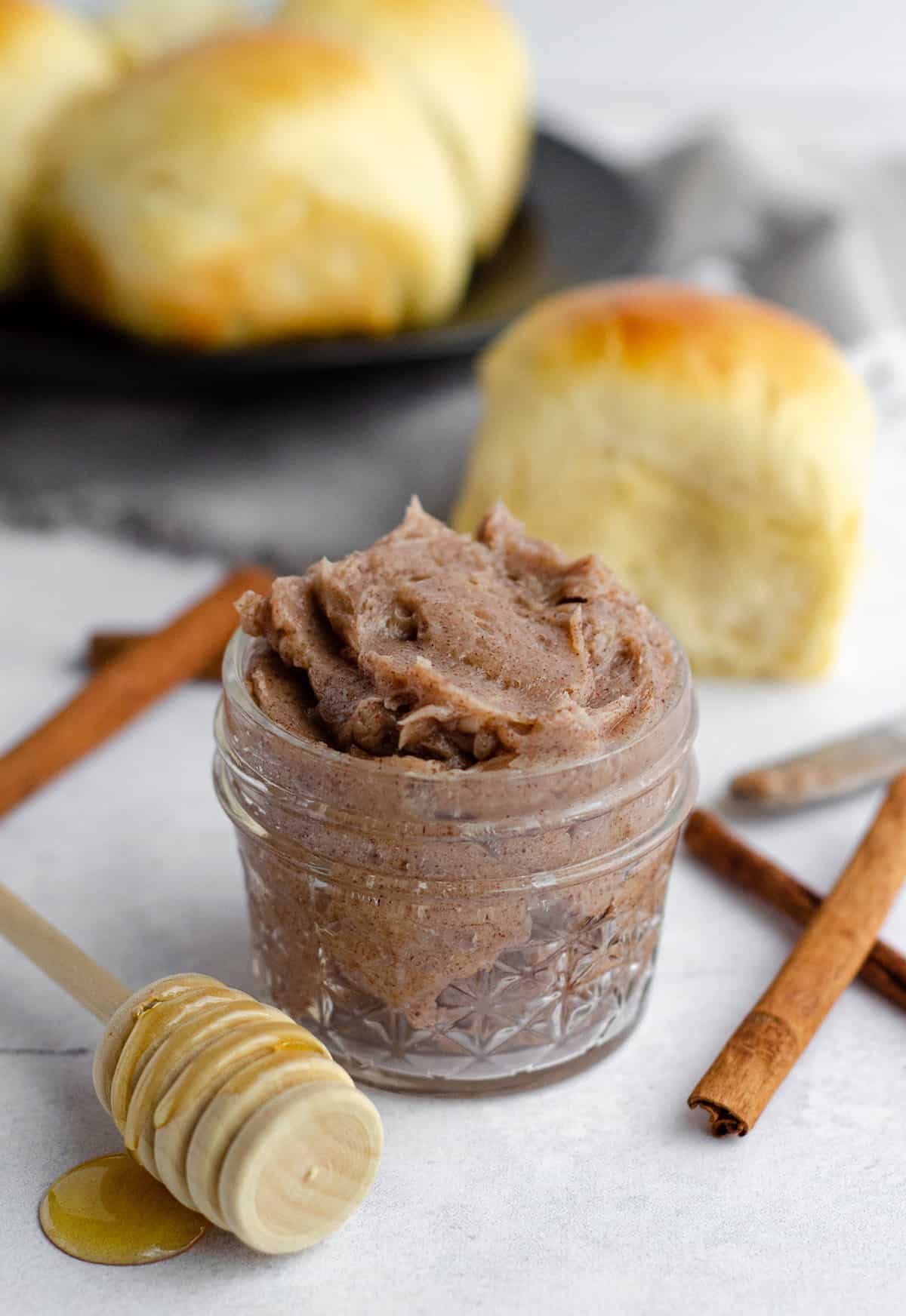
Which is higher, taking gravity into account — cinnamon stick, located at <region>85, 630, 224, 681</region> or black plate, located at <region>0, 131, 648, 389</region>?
black plate, located at <region>0, 131, 648, 389</region>

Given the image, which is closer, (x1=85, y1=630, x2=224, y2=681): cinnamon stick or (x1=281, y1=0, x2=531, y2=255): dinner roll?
(x1=85, y1=630, x2=224, y2=681): cinnamon stick

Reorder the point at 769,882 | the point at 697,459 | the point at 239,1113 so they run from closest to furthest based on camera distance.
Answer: the point at 239,1113
the point at 769,882
the point at 697,459

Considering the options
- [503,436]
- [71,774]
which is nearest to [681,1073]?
[71,774]

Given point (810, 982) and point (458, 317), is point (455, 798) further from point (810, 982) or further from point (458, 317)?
point (458, 317)

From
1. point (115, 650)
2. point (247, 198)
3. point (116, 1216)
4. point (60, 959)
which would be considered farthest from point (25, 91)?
point (116, 1216)

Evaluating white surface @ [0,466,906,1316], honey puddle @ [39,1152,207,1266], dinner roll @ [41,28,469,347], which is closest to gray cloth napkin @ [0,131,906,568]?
dinner roll @ [41,28,469,347]

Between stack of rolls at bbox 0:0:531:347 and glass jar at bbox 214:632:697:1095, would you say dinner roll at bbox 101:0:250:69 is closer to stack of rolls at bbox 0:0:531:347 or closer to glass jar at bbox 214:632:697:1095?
stack of rolls at bbox 0:0:531:347

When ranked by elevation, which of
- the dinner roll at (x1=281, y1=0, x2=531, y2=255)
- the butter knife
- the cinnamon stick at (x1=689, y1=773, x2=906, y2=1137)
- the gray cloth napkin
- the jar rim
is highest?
the jar rim

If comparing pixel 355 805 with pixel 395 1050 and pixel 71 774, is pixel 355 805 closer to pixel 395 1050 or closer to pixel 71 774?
pixel 395 1050
